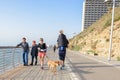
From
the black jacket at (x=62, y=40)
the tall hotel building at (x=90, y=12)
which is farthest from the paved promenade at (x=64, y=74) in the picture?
the tall hotel building at (x=90, y=12)

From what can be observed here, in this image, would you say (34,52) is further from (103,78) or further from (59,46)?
(103,78)

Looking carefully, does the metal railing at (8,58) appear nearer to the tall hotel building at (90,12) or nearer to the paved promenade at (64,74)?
the paved promenade at (64,74)

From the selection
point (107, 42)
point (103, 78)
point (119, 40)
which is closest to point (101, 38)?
point (107, 42)

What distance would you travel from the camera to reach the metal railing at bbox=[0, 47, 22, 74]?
53.9 ft

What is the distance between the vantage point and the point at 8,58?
1844 cm

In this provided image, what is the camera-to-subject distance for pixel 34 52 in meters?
22.1

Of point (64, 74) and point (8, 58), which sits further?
point (8, 58)

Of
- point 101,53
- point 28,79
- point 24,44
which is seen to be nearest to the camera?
point 28,79

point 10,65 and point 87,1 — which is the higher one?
point 87,1

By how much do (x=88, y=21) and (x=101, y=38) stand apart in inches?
5116

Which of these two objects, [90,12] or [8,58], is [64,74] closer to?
[8,58]

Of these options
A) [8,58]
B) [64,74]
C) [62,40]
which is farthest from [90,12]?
[64,74]

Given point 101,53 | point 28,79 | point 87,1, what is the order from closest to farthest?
point 28,79 → point 101,53 → point 87,1

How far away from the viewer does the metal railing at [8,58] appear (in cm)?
1642
